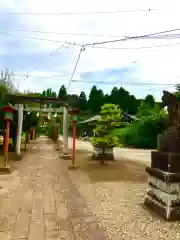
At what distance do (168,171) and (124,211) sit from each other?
1.16m

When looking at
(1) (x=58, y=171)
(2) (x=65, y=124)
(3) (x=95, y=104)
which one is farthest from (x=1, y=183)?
(3) (x=95, y=104)

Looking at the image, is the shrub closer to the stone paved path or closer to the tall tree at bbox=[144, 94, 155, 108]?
the tall tree at bbox=[144, 94, 155, 108]

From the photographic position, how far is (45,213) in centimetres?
521

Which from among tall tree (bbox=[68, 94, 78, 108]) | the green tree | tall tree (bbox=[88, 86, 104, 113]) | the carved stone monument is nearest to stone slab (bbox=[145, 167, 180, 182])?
the carved stone monument

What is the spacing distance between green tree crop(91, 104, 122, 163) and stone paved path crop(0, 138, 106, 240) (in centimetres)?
393

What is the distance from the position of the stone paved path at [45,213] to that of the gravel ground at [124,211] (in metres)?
0.22

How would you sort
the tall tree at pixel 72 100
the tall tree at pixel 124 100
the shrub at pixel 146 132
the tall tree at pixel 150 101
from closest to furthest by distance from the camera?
the tall tree at pixel 72 100 < the shrub at pixel 146 132 < the tall tree at pixel 150 101 < the tall tree at pixel 124 100

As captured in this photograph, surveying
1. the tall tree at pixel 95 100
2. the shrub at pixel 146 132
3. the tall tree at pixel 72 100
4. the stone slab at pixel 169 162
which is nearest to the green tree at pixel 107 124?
the tall tree at pixel 72 100

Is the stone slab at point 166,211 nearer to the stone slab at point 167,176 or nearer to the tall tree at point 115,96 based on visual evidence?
the stone slab at point 167,176

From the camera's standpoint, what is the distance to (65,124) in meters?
16.0

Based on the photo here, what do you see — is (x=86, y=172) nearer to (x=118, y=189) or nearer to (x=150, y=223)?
(x=118, y=189)

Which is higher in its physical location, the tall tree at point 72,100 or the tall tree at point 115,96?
the tall tree at point 115,96

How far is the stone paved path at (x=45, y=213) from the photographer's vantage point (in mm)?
4254

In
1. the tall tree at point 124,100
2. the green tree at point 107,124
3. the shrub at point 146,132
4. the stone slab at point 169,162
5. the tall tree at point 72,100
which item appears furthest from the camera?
the tall tree at point 124,100
